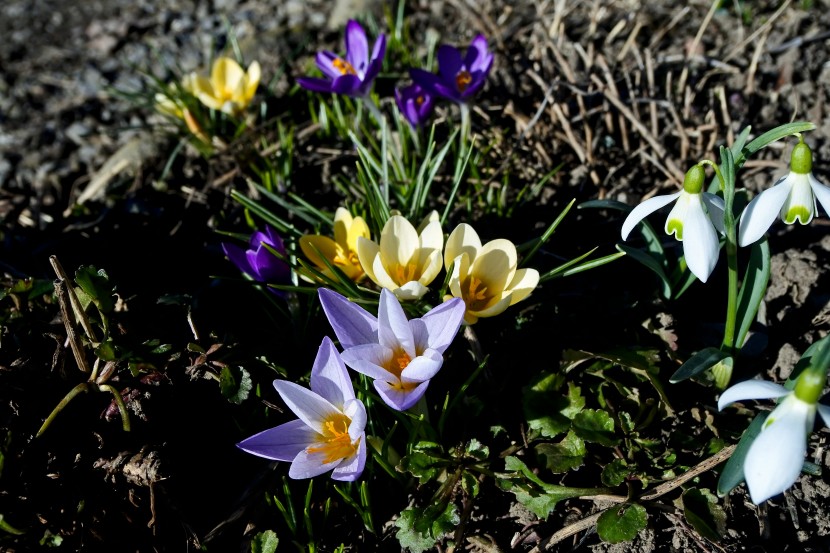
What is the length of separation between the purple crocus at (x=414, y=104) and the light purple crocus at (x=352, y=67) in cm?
10

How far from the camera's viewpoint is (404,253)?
5.24 ft

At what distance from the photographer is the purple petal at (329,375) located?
1352 mm

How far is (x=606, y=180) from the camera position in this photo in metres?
2.17

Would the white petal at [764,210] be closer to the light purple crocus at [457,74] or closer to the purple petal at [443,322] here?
the purple petal at [443,322]

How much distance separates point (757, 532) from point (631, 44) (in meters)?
1.66

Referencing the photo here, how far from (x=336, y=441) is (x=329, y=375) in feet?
0.45

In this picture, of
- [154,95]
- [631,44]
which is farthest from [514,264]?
[154,95]

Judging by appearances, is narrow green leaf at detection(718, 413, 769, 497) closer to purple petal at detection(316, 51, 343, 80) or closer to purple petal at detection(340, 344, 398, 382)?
purple petal at detection(340, 344, 398, 382)

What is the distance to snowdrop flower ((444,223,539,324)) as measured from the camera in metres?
1.51

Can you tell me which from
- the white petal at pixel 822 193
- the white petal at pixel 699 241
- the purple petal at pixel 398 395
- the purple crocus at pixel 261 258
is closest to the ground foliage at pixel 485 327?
the purple crocus at pixel 261 258

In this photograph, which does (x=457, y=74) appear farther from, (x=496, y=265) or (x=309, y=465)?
(x=309, y=465)

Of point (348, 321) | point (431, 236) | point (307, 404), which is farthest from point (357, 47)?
point (307, 404)

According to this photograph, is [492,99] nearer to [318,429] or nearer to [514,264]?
[514,264]

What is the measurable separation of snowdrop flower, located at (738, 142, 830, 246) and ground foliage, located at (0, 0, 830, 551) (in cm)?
43
